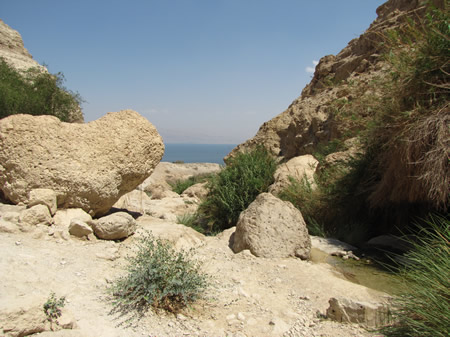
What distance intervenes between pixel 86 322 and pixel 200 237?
9.46ft

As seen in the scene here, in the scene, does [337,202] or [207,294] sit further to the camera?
[337,202]

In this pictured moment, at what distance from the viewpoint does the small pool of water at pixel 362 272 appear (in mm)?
4168

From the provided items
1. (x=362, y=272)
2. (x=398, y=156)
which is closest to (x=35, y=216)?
(x=362, y=272)

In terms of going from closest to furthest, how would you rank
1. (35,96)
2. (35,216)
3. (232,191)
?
(35,216) → (232,191) → (35,96)

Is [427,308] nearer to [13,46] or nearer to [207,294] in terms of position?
[207,294]

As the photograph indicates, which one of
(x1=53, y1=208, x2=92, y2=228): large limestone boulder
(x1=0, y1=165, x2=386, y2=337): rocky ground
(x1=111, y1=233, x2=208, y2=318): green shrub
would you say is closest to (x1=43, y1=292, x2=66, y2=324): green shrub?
(x1=0, y1=165, x2=386, y2=337): rocky ground

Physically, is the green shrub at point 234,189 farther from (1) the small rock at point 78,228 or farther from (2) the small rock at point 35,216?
(2) the small rock at point 35,216

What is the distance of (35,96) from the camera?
11227 millimetres

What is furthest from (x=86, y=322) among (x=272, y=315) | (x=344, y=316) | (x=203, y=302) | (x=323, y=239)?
(x=323, y=239)

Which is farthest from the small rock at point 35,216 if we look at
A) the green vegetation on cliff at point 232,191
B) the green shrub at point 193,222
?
the green vegetation on cliff at point 232,191

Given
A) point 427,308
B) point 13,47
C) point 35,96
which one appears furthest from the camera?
point 13,47

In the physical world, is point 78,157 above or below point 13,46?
below

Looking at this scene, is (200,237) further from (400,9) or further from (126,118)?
(400,9)

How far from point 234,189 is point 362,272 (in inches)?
136
